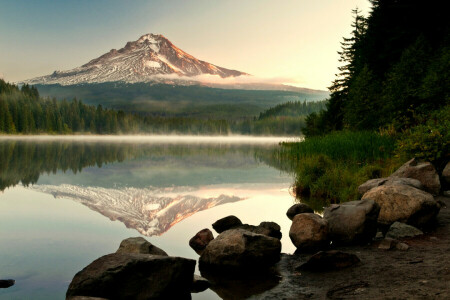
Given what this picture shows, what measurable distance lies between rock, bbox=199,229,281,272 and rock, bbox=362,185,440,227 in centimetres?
339

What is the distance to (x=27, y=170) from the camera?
27.5 m

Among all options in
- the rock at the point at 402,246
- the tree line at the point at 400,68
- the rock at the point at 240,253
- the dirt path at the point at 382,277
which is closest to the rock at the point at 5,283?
the rock at the point at 240,253

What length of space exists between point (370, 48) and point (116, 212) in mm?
43252

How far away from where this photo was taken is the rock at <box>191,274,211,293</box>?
7.07 m

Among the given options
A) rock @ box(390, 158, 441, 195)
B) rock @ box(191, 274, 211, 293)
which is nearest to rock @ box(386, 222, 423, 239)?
rock @ box(191, 274, 211, 293)

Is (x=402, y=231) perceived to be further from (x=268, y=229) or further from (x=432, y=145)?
(x=432, y=145)

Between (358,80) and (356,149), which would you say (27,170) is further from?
(358,80)

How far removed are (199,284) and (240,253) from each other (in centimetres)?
108

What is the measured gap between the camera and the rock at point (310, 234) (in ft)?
29.5

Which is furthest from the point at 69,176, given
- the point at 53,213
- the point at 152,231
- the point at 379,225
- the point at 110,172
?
the point at 379,225

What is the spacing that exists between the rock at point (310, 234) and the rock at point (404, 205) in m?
1.92

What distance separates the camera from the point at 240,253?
7.83 meters

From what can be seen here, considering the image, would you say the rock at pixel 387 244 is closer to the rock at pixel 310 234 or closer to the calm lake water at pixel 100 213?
the rock at pixel 310 234

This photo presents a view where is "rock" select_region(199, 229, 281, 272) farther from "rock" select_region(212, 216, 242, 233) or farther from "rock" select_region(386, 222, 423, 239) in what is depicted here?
"rock" select_region(212, 216, 242, 233)
